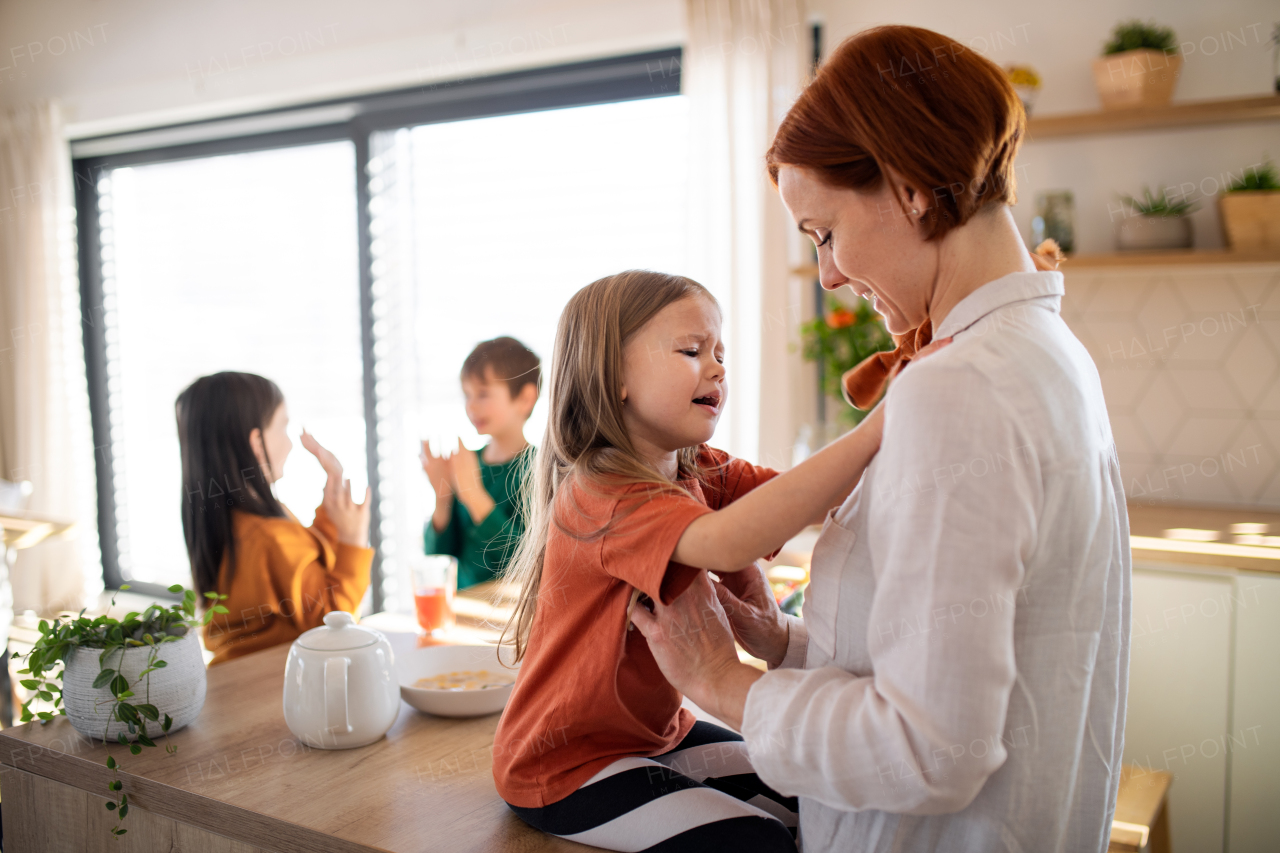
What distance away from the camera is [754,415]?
3.19 metres

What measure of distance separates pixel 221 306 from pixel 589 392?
15.1 feet

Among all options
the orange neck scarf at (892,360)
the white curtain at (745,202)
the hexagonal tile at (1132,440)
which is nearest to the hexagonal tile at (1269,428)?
the hexagonal tile at (1132,440)

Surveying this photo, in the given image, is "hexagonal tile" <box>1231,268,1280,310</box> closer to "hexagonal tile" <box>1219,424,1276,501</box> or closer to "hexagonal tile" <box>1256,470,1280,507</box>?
"hexagonal tile" <box>1219,424,1276,501</box>

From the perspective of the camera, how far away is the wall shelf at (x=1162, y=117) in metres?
2.50

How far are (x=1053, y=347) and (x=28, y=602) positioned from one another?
420 cm

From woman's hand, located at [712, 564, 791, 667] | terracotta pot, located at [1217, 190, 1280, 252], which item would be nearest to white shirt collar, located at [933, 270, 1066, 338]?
woman's hand, located at [712, 564, 791, 667]

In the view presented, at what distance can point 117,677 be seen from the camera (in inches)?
49.8

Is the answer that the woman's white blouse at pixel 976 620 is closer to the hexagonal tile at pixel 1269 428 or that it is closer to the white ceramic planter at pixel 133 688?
the white ceramic planter at pixel 133 688

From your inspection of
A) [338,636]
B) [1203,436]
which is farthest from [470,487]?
[1203,436]

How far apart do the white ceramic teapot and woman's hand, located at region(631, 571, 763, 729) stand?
443 millimetres

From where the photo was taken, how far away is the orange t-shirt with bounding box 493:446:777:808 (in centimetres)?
102

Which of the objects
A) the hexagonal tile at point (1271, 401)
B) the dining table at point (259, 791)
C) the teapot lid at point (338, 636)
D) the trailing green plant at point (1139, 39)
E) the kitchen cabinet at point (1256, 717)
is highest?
the trailing green plant at point (1139, 39)

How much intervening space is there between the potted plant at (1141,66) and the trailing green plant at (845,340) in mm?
907

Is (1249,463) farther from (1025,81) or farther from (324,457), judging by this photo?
(324,457)
